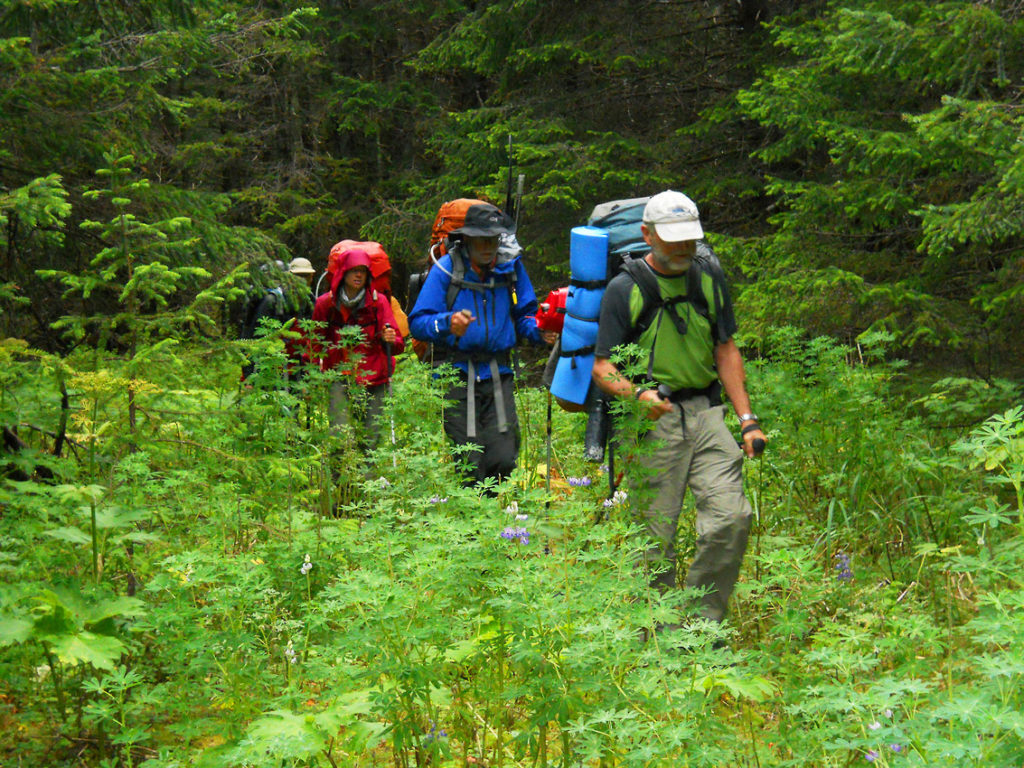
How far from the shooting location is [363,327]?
768cm

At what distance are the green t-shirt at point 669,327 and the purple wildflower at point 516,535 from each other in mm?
1301

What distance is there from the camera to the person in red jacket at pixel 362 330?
7.39 metres

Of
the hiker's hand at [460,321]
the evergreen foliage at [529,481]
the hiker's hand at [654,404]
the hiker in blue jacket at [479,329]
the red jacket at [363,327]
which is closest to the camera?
the evergreen foliage at [529,481]

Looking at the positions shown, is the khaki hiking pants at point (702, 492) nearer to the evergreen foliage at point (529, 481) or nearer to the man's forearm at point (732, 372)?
the man's forearm at point (732, 372)

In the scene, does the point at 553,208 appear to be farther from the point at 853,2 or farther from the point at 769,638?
the point at 769,638

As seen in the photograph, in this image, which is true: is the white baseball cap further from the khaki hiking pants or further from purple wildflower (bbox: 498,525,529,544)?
purple wildflower (bbox: 498,525,529,544)

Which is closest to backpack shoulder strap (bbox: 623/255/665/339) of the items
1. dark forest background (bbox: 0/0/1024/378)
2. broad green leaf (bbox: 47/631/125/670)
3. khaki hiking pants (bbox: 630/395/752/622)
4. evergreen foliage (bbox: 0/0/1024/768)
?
khaki hiking pants (bbox: 630/395/752/622)

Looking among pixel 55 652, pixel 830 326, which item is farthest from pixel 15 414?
pixel 830 326

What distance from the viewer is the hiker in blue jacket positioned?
6.35m

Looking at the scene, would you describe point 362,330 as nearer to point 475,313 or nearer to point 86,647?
point 475,313

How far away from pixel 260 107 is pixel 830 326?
18383 mm

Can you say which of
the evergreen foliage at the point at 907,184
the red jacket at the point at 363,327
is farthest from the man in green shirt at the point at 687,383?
the red jacket at the point at 363,327

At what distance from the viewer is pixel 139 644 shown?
3.91 metres

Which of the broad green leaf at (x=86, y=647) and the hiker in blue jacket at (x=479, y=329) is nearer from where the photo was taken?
the broad green leaf at (x=86, y=647)
